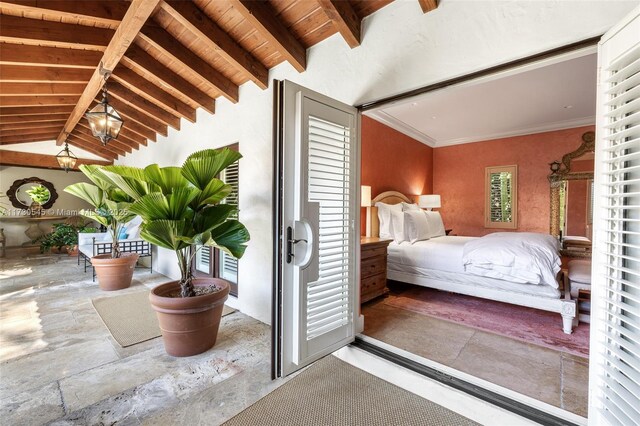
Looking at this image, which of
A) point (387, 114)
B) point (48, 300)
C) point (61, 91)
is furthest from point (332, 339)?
point (61, 91)

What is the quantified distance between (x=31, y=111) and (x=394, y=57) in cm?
591

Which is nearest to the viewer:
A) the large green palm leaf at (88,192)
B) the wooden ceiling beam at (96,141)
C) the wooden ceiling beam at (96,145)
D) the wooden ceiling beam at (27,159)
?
the large green palm leaf at (88,192)

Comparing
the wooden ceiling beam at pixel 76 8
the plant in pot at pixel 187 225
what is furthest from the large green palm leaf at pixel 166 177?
the wooden ceiling beam at pixel 76 8

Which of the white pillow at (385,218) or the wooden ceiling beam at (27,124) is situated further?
the wooden ceiling beam at (27,124)

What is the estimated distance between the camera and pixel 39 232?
313 inches

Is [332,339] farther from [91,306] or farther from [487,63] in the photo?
[91,306]

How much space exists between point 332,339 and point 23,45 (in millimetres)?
4233

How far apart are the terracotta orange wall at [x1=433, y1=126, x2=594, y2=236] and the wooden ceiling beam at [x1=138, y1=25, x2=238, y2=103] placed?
5.17 m

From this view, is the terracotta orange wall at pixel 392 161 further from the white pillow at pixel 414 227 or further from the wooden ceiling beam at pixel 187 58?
the wooden ceiling beam at pixel 187 58

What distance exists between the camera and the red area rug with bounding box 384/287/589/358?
2.57 m

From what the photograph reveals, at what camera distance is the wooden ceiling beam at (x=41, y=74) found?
125 inches

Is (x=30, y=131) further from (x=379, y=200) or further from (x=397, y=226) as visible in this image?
(x=397, y=226)

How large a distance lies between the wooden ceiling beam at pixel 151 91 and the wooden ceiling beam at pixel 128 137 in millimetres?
2054

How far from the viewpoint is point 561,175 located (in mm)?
5238
